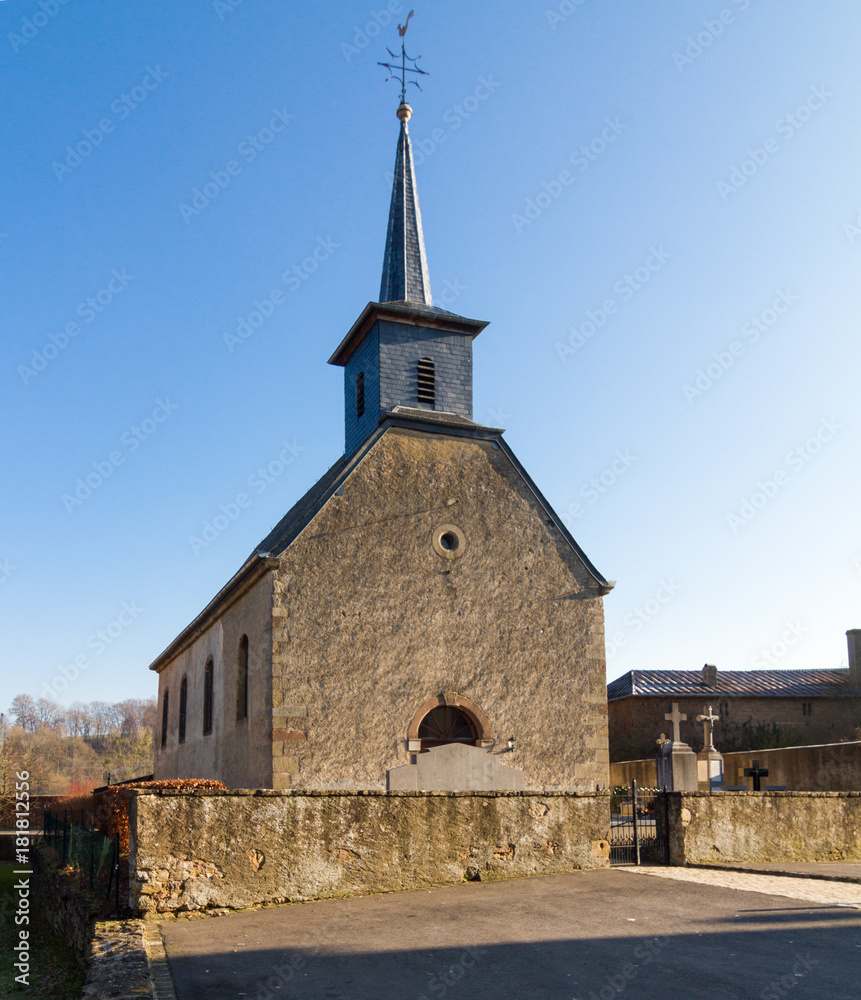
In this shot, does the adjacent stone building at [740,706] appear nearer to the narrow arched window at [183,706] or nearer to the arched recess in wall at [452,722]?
the narrow arched window at [183,706]

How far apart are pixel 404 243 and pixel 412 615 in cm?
943

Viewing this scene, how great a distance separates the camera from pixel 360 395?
752 inches

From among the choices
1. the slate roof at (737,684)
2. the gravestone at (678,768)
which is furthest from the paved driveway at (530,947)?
the slate roof at (737,684)

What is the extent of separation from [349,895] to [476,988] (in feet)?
11.9

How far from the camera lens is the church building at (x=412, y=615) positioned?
14.4 metres

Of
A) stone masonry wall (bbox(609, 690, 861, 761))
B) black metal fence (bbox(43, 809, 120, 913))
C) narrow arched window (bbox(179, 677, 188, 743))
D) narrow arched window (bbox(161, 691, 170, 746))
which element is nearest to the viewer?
black metal fence (bbox(43, 809, 120, 913))

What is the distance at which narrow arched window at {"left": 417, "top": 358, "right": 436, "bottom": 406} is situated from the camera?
1816 centimetres

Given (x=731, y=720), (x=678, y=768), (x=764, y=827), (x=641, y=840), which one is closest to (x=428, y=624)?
(x=678, y=768)

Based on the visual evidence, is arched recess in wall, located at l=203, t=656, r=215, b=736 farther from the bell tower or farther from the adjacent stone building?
the adjacent stone building

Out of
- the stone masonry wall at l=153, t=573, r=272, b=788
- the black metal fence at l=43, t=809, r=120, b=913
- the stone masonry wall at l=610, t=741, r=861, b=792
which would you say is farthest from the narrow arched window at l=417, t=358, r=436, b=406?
the stone masonry wall at l=610, t=741, r=861, b=792

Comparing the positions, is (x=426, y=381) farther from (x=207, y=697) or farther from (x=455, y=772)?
(x=207, y=697)

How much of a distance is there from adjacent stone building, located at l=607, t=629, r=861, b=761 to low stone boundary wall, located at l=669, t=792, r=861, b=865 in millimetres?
19545

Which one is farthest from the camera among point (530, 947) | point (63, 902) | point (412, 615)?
point (412, 615)

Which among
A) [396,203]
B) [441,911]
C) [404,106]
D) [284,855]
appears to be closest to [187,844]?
[284,855]
